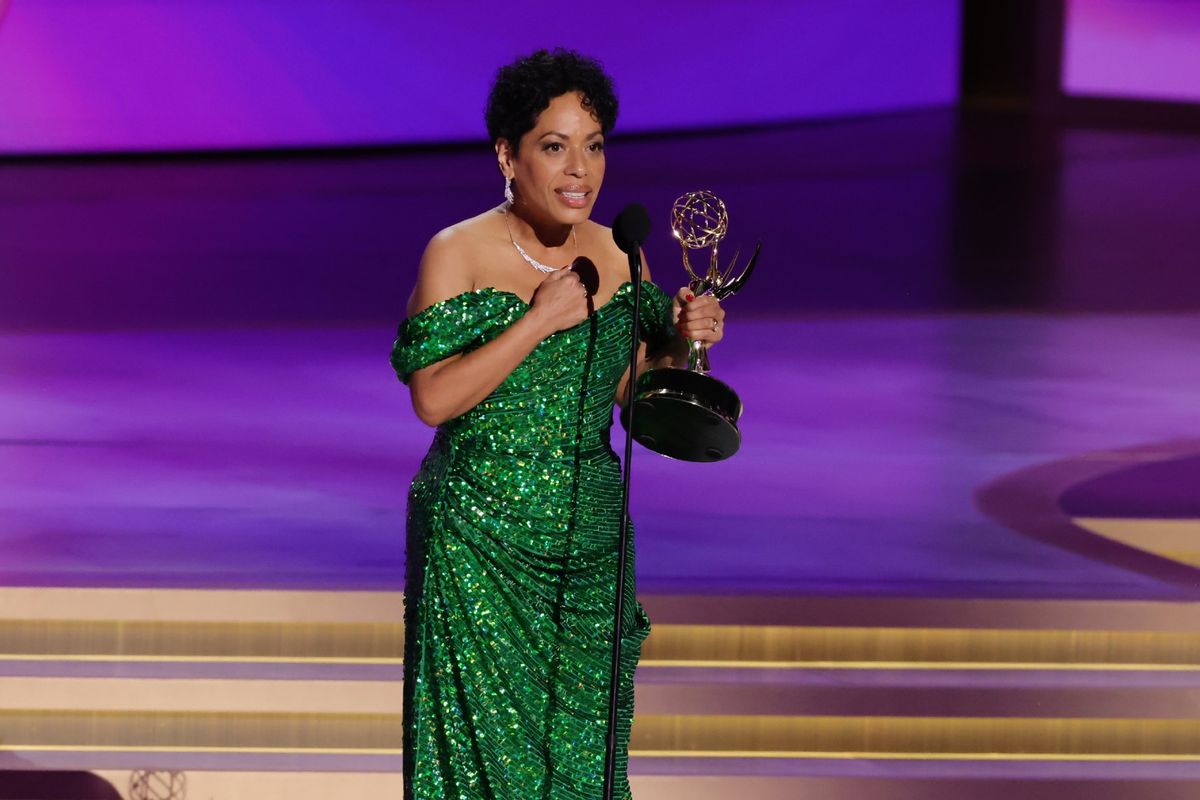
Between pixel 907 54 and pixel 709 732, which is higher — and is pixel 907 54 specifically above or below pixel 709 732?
above

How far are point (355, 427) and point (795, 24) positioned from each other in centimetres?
938

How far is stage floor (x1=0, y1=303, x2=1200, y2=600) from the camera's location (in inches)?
188

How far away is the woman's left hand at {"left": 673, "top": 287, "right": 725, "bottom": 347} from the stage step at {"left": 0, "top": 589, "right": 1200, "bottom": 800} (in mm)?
1712

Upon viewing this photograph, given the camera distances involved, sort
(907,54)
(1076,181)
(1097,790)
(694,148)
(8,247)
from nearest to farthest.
A: (1097,790) < (8,247) < (1076,181) < (694,148) < (907,54)

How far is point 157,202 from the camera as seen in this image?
11391mm

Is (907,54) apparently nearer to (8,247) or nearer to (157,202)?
(157,202)

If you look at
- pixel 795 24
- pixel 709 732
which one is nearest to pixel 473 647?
pixel 709 732

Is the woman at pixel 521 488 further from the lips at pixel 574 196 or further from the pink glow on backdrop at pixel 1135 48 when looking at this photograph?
the pink glow on backdrop at pixel 1135 48

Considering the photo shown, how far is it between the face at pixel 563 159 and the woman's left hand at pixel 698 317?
0.68 feet

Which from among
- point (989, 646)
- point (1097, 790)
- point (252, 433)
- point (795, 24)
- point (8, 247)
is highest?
point (795, 24)

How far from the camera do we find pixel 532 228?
2.74m

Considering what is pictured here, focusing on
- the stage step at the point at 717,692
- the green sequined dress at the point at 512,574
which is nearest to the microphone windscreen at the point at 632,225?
the green sequined dress at the point at 512,574

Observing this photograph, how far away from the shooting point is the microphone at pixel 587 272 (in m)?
2.72

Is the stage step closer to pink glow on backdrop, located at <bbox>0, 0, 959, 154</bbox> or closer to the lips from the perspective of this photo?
the lips
